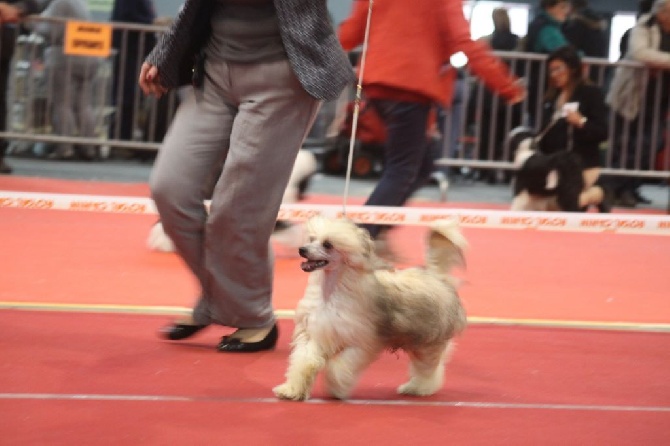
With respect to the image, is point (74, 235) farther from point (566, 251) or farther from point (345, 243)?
point (345, 243)

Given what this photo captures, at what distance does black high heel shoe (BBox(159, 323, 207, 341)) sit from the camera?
14.7ft

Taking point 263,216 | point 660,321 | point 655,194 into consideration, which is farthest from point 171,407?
point 655,194

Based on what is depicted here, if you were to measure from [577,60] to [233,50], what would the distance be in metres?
5.50

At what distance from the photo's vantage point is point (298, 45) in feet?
13.4

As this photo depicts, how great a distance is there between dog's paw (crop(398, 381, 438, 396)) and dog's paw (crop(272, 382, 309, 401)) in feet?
1.22

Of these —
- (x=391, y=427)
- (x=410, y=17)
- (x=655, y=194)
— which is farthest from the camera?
(x=655, y=194)

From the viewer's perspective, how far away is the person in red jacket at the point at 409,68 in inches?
245

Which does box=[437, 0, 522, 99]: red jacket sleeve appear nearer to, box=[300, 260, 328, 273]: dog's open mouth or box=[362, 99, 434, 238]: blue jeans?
box=[362, 99, 434, 238]: blue jeans

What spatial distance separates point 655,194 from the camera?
42.5 ft

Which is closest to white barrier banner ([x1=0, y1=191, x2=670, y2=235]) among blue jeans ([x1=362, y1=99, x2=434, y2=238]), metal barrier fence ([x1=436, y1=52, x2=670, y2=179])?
blue jeans ([x1=362, y1=99, x2=434, y2=238])

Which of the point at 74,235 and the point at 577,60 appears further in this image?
the point at 577,60

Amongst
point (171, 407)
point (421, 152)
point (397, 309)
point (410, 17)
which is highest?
point (410, 17)

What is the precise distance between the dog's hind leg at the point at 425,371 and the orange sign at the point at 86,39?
752cm

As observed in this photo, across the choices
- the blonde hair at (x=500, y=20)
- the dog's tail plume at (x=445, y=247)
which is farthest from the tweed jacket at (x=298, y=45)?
the blonde hair at (x=500, y=20)
